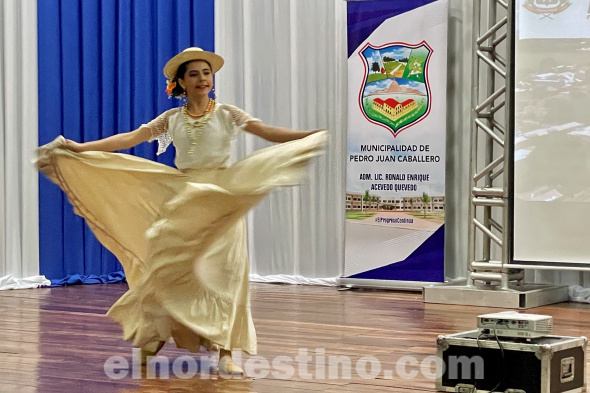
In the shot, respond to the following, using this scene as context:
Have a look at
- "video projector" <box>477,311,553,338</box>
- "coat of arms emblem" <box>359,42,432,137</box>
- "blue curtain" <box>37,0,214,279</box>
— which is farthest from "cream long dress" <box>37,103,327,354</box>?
"blue curtain" <box>37,0,214,279</box>

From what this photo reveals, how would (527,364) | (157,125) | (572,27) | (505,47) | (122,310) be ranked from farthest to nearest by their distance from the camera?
(505,47)
(572,27)
(157,125)
(122,310)
(527,364)

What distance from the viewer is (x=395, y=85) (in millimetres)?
7461

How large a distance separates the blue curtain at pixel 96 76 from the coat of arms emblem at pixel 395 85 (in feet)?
5.83

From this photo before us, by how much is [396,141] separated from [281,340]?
2.83 meters

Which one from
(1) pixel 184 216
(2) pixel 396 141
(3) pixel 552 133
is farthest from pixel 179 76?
(2) pixel 396 141

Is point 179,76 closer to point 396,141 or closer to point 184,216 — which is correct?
point 184,216

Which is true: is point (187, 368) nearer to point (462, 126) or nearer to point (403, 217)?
point (403, 217)

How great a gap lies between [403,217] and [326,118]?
121 centimetres

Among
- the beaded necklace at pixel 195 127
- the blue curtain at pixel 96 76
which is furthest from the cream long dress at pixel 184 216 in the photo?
the blue curtain at pixel 96 76

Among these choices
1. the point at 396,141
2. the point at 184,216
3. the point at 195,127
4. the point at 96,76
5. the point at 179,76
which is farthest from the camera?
the point at 96,76

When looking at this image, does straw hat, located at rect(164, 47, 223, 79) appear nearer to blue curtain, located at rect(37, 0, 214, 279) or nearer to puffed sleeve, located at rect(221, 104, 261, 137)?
puffed sleeve, located at rect(221, 104, 261, 137)

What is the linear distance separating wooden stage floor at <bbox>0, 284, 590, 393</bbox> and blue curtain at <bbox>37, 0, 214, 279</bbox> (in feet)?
2.03

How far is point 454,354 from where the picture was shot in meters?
3.59

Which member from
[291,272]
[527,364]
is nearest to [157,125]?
[527,364]
